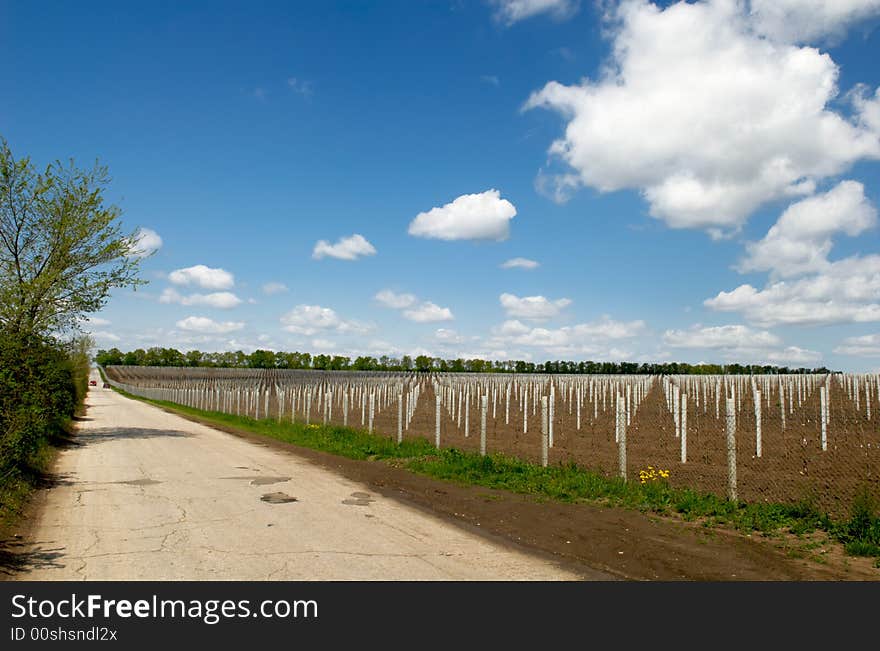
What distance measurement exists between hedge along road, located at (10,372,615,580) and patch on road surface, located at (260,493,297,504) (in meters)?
0.02

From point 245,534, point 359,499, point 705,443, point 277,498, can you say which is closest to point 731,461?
point 359,499

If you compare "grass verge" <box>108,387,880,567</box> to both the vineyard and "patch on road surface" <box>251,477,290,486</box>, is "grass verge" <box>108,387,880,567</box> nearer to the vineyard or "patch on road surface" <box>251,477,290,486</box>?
the vineyard

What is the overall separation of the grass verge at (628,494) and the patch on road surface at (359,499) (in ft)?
8.03

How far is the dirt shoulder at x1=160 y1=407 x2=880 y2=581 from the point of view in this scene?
6898 millimetres

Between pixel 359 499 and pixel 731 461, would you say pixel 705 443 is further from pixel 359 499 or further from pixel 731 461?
pixel 359 499

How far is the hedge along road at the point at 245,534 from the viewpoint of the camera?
6.39 metres

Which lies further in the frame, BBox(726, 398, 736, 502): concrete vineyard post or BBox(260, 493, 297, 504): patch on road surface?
BBox(260, 493, 297, 504): patch on road surface

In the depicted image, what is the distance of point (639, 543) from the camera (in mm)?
8016

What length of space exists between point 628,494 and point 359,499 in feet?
15.8

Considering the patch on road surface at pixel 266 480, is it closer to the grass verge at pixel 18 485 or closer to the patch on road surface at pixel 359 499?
the patch on road surface at pixel 359 499

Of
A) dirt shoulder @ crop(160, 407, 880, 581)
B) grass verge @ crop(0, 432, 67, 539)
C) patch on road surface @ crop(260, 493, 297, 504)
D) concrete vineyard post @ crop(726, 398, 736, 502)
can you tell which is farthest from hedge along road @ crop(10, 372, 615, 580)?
concrete vineyard post @ crop(726, 398, 736, 502)

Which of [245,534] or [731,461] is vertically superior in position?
[731,461]
